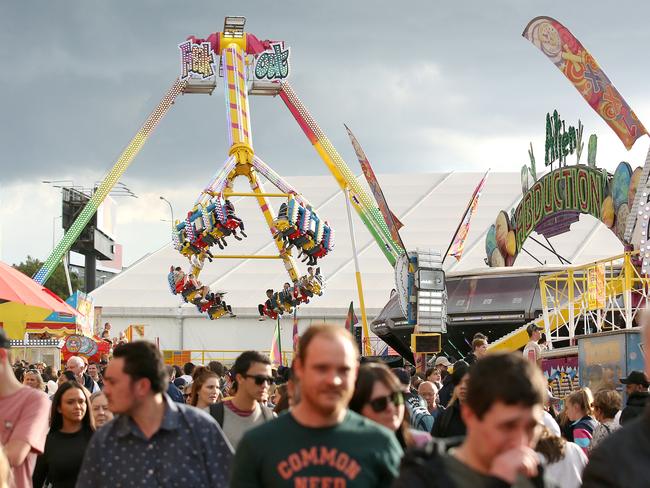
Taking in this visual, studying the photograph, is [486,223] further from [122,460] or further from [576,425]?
[122,460]

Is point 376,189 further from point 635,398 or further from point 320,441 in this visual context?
point 320,441

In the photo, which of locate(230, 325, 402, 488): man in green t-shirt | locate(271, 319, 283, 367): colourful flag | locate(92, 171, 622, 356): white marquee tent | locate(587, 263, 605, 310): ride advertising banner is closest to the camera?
locate(230, 325, 402, 488): man in green t-shirt

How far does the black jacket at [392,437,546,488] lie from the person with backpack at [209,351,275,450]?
373 centimetres

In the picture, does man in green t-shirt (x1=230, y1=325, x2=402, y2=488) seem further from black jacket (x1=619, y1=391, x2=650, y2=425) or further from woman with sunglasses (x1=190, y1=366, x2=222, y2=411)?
black jacket (x1=619, y1=391, x2=650, y2=425)

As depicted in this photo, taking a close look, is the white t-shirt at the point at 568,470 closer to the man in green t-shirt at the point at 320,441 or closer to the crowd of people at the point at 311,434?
the crowd of people at the point at 311,434

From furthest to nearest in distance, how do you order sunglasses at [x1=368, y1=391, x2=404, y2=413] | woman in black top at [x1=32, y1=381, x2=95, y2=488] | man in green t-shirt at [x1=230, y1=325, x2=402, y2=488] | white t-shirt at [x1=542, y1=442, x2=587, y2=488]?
woman in black top at [x1=32, y1=381, x2=95, y2=488] → white t-shirt at [x1=542, y1=442, x2=587, y2=488] → sunglasses at [x1=368, y1=391, x2=404, y2=413] → man in green t-shirt at [x1=230, y1=325, x2=402, y2=488]

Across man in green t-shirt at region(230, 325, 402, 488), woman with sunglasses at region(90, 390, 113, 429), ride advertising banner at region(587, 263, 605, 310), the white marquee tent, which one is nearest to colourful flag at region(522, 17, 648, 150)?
ride advertising banner at region(587, 263, 605, 310)

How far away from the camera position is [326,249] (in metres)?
28.8

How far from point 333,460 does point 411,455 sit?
741 mm

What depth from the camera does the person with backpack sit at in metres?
7.25

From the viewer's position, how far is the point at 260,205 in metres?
30.8

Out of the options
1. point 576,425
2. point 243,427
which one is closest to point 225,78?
point 576,425

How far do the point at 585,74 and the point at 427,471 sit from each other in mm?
21445

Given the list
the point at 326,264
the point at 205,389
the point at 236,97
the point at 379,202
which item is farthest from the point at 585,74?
the point at 326,264
